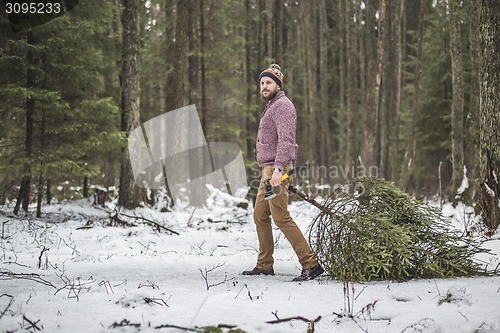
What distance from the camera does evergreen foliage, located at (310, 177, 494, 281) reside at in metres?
3.95

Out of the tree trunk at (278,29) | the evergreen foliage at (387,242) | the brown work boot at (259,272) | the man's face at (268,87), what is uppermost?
the tree trunk at (278,29)

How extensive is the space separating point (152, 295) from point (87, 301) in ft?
1.72

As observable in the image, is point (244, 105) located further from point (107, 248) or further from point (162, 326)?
point (162, 326)

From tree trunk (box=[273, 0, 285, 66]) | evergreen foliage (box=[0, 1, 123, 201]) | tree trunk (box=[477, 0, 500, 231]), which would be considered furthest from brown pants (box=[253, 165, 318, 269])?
tree trunk (box=[273, 0, 285, 66])

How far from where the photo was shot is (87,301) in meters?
3.40

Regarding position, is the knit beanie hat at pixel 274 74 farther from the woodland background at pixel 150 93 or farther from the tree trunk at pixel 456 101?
the tree trunk at pixel 456 101

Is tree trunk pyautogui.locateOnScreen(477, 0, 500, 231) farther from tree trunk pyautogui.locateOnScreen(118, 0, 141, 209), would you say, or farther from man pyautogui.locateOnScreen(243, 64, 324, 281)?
tree trunk pyautogui.locateOnScreen(118, 0, 141, 209)

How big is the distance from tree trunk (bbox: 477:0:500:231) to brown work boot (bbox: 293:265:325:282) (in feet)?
11.0

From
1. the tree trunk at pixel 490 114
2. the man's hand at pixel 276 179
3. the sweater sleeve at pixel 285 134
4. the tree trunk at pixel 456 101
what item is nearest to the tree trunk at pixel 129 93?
the sweater sleeve at pixel 285 134

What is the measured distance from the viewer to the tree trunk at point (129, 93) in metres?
11.1

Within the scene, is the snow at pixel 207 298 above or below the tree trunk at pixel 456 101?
below

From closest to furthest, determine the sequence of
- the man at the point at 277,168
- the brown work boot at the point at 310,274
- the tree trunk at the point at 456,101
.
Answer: the brown work boot at the point at 310,274, the man at the point at 277,168, the tree trunk at the point at 456,101

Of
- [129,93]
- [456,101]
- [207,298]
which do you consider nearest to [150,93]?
[129,93]

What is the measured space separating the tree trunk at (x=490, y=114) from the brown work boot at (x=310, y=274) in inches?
132
